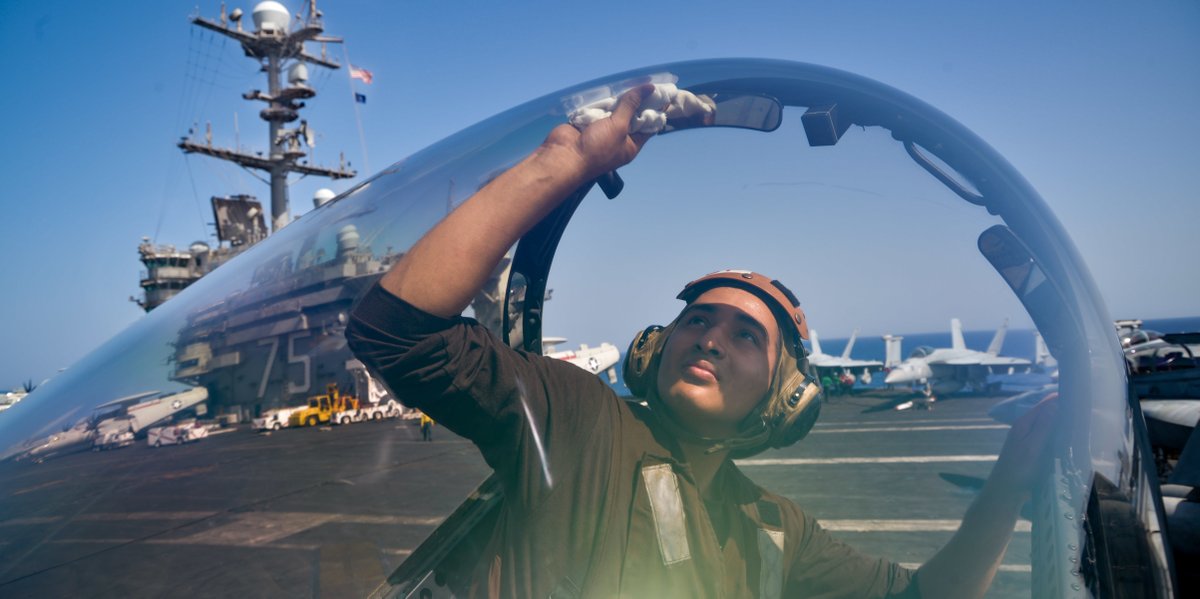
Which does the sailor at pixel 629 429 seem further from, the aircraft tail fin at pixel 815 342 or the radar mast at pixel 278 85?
the radar mast at pixel 278 85

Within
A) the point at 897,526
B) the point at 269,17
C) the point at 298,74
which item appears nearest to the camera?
the point at 897,526

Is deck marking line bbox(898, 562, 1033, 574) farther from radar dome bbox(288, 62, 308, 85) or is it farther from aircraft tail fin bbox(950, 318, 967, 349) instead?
radar dome bbox(288, 62, 308, 85)

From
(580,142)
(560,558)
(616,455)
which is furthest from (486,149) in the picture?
(560,558)

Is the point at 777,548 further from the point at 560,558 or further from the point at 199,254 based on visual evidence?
the point at 199,254

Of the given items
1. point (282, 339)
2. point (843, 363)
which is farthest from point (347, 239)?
point (843, 363)

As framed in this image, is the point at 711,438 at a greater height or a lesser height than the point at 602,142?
lesser

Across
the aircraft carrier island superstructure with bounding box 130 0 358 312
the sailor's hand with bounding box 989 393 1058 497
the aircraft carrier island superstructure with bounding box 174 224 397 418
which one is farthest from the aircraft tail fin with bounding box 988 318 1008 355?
the aircraft carrier island superstructure with bounding box 130 0 358 312

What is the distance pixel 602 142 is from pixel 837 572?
1.10m

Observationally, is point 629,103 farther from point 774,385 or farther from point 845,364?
point 845,364

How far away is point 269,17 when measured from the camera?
35750 mm

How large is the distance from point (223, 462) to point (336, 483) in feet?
0.78

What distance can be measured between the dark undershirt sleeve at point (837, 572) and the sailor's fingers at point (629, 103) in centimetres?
97

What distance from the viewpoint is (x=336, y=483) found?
1.46 m

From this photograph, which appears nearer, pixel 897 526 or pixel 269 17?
pixel 897 526
